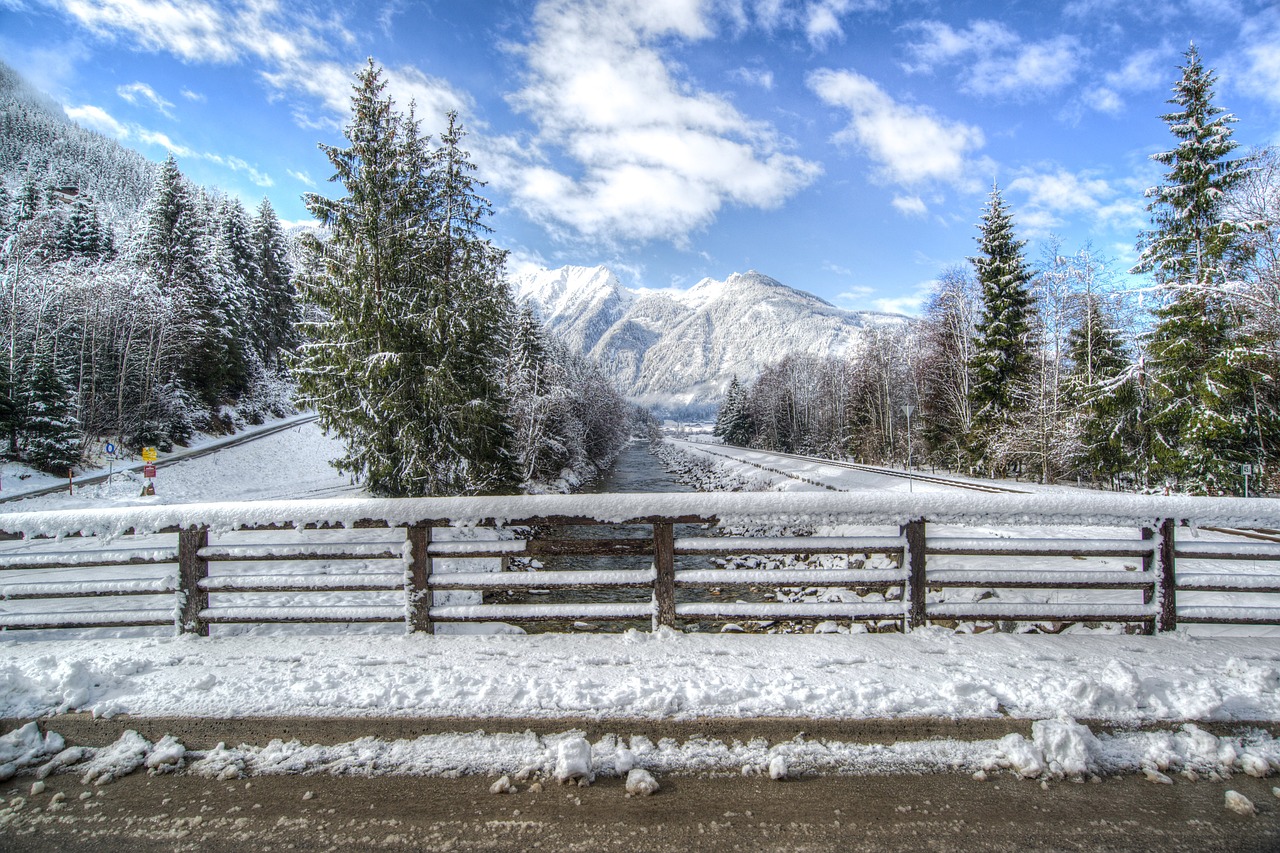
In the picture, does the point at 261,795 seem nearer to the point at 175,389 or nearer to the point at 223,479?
the point at 223,479

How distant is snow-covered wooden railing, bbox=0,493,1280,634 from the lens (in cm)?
477

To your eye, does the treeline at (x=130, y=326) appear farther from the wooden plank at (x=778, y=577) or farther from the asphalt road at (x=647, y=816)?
the wooden plank at (x=778, y=577)

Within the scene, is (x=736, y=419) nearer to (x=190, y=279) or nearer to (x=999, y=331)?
(x=999, y=331)

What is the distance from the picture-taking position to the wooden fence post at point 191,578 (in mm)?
5074

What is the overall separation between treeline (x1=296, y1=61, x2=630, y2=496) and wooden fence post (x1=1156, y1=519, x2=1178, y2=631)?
45.8 ft

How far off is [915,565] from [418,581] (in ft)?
15.0

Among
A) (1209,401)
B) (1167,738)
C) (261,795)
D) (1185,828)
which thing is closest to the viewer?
(1185,828)

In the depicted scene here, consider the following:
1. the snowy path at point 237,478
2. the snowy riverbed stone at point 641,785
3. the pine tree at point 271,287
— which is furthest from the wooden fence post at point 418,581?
the pine tree at point 271,287

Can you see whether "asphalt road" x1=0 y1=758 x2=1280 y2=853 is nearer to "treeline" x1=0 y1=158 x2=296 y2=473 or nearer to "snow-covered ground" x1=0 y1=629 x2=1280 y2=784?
"snow-covered ground" x1=0 y1=629 x2=1280 y2=784

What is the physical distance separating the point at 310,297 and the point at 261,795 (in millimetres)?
14290

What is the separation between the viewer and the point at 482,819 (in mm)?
2918

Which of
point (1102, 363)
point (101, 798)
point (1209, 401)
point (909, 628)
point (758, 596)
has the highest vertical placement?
point (1102, 363)

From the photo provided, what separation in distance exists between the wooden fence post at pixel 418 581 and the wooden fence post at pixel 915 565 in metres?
4.39

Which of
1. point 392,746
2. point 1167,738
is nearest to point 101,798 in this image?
point 392,746
